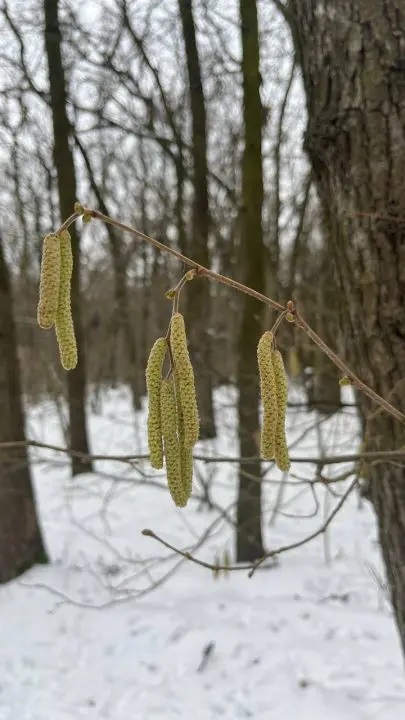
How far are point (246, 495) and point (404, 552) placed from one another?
2734mm

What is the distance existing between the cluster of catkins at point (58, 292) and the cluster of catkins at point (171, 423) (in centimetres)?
13

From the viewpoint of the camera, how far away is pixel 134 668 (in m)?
3.71

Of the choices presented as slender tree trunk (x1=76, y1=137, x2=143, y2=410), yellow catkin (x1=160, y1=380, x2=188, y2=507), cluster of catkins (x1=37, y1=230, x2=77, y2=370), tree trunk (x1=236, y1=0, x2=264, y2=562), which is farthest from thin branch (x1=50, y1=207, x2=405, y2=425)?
slender tree trunk (x1=76, y1=137, x2=143, y2=410)

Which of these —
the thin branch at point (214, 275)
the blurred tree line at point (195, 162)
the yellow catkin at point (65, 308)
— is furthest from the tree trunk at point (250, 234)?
the yellow catkin at point (65, 308)

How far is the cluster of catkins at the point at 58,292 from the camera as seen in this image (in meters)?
0.92

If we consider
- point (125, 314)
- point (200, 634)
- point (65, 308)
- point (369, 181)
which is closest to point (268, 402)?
point (65, 308)

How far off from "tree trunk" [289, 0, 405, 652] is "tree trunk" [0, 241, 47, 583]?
3.33 metres

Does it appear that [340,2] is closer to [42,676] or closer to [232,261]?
[42,676]

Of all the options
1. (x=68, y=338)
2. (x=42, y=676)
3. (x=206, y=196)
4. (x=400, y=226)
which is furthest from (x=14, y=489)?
(x=68, y=338)

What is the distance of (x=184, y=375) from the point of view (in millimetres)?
951

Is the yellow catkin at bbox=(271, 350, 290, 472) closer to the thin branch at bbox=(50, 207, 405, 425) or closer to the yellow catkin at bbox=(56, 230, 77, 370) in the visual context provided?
the thin branch at bbox=(50, 207, 405, 425)

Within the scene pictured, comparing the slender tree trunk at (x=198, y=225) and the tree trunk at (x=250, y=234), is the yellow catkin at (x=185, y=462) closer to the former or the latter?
the tree trunk at (x=250, y=234)

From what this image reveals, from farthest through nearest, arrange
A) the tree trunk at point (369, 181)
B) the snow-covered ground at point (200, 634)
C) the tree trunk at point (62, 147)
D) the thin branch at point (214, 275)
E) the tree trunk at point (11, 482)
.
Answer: the tree trunk at point (62, 147) → the tree trunk at point (11, 482) → the snow-covered ground at point (200, 634) → the tree trunk at point (369, 181) → the thin branch at point (214, 275)

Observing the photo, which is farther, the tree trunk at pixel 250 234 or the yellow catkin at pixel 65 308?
the tree trunk at pixel 250 234
